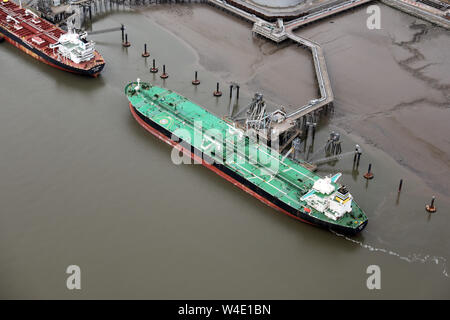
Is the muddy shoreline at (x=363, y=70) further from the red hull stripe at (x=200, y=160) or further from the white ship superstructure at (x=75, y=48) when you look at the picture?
the white ship superstructure at (x=75, y=48)

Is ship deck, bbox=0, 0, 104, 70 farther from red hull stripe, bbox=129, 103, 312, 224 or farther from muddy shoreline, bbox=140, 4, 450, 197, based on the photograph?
muddy shoreline, bbox=140, 4, 450, 197

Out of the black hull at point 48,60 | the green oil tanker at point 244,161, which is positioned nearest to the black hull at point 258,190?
the green oil tanker at point 244,161

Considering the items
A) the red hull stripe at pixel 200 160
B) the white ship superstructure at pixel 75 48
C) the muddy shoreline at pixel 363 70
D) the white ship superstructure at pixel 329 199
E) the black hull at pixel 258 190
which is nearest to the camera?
the white ship superstructure at pixel 329 199

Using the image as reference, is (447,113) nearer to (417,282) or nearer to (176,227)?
(417,282)

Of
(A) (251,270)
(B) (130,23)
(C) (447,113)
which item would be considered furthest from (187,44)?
(A) (251,270)

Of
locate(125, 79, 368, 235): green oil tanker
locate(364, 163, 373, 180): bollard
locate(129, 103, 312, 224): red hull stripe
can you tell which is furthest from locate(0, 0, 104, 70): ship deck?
locate(364, 163, 373, 180): bollard

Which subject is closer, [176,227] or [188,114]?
[176,227]

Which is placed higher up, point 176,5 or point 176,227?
point 176,5
